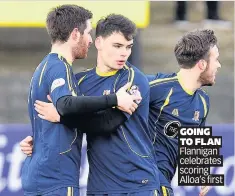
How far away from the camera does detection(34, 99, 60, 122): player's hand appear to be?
15.5ft

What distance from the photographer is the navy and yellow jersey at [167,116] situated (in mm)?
5270

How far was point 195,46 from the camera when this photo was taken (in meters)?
5.25

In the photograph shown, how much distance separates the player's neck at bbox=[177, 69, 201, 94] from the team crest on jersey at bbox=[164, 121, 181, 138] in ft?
0.72

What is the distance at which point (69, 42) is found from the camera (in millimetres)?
4863

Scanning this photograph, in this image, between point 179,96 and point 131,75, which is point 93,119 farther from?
point 179,96

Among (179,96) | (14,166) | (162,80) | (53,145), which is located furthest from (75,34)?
(14,166)

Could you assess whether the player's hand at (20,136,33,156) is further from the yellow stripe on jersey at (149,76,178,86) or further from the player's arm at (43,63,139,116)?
the yellow stripe on jersey at (149,76,178,86)

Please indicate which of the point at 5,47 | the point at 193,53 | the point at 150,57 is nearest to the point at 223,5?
the point at 150,57

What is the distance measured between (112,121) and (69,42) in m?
0.51

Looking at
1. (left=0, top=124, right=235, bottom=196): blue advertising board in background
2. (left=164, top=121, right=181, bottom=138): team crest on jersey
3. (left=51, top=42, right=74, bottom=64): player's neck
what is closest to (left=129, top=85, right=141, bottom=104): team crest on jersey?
(left=51, top=42, right=74, bottom=64): player's neck

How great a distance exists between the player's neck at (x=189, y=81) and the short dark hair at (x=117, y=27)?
1.86 feet

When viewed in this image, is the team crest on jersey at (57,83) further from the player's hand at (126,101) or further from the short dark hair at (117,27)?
the short dark hair at (117,27)

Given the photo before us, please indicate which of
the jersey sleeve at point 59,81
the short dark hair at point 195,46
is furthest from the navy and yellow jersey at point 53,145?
the short dark hair at point 195,46

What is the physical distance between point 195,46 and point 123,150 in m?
0.84
